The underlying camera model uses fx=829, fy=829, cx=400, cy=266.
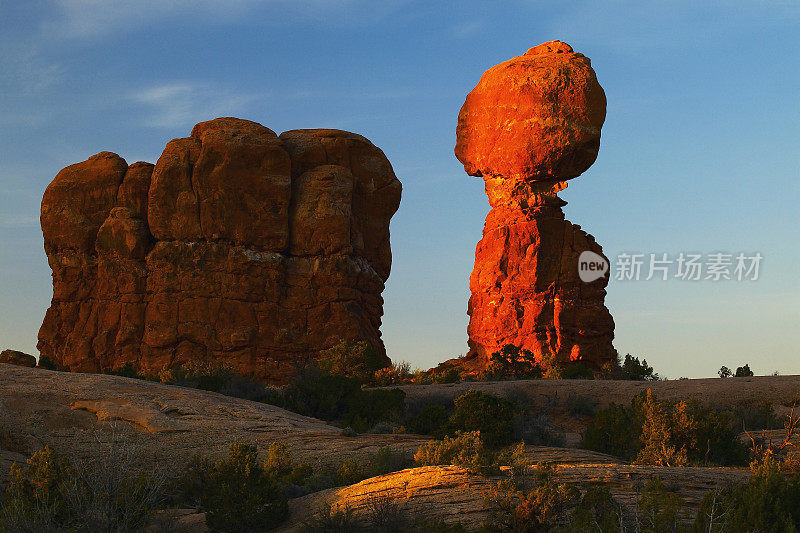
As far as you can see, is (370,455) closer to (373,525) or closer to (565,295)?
(373,525)

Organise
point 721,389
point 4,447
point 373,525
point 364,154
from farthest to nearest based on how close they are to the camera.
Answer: point 364,154
point 721,389
point 4,447
point 373,525

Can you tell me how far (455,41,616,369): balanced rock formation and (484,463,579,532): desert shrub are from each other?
876 inches

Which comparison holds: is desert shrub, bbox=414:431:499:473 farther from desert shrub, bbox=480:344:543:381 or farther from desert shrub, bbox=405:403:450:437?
desert shrub, bbox=480:344:543:381

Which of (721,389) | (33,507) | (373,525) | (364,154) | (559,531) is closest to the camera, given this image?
A: (559,531)

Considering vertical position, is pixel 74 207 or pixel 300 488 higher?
pixel 74 207

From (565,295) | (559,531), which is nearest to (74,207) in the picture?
(565,295)

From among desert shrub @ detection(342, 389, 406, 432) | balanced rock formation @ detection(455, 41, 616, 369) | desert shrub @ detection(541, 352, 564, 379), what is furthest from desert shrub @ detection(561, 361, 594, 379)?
desert shrub @ detection(342, 389, 406, 432)

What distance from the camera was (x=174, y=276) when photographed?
106 ft

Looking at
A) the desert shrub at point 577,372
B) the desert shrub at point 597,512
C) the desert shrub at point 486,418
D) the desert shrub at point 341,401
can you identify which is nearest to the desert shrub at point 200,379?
the desert shrub at point 341,401

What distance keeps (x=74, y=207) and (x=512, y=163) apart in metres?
18.1

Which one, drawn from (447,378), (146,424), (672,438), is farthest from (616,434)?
(447,378)

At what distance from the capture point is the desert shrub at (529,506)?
911 cm

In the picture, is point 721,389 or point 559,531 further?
point 721,389

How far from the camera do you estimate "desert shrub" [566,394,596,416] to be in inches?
823
